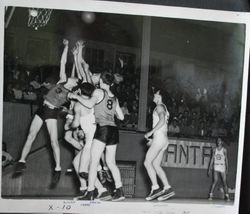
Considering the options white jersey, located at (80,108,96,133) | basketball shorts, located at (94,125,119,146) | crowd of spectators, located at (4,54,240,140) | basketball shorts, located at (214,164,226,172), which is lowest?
basketball shorts, located at (214,164,226,172)

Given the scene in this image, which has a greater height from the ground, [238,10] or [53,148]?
[238,10]

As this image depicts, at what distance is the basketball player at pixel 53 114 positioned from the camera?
1.79 feet

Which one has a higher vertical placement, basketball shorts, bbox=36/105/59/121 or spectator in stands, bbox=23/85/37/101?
spectator in stands, bbox=23/85/37/101

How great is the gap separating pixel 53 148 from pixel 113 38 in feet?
0.64

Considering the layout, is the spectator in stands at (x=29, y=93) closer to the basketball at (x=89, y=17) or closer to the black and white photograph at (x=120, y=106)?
the black and white photograph at (x=120, y=106)

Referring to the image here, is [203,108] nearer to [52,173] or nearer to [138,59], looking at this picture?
[138,59]

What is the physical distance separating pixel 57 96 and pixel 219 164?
0.28 meters

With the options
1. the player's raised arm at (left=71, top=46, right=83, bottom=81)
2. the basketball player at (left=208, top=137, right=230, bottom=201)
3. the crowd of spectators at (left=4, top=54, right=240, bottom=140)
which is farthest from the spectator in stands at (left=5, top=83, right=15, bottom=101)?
the basketball player at (left=208, top=137, right=230, bottom=201)

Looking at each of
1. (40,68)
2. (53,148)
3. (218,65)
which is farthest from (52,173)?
(218,65)

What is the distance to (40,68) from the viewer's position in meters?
0.54

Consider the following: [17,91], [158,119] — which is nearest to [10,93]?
[17,91]

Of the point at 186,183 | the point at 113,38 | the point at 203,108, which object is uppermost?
the point at 113,38

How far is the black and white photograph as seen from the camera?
54 centimetres

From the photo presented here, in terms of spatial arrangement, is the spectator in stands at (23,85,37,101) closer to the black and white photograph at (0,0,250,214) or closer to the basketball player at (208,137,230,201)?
the black and white photograph at (0,0,250,214)
